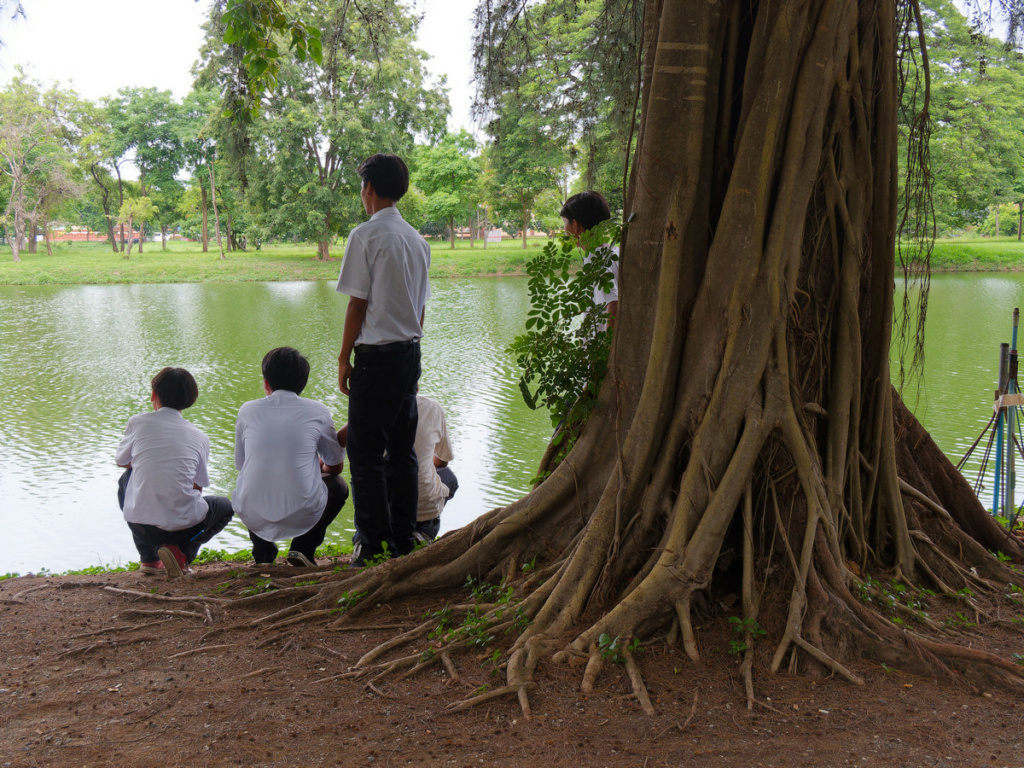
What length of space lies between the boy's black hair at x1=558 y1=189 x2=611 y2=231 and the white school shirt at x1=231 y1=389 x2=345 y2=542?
1.40 metres

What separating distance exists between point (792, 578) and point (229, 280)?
86.6 ft

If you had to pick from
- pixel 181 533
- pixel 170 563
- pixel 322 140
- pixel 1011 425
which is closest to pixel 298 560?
pixel 170 563

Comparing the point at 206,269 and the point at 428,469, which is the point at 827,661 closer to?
the point at 428,469

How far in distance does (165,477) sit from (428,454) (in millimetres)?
1190

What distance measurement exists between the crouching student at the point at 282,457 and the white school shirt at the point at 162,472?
0.81ft

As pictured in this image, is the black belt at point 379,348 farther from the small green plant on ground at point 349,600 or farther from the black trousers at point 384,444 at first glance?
the small green plant on ground at point 349,600

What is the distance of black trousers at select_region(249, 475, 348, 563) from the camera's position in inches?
146

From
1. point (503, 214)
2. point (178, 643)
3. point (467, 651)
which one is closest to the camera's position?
point (467, 651)

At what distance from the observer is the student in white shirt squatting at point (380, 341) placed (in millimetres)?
3188

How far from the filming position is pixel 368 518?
3.34 meters

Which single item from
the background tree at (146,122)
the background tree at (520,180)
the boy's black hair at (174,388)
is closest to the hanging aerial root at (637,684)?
the boy's black hair at (174,388)

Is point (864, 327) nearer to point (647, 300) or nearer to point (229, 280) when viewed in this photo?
point (647, 300)

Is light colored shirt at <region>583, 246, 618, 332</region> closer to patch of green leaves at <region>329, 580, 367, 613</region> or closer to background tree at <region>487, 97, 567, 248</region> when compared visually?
patch of green leaves at <region>329, 580, 367, 613</region>

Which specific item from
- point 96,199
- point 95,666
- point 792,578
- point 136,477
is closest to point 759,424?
point 792,578
